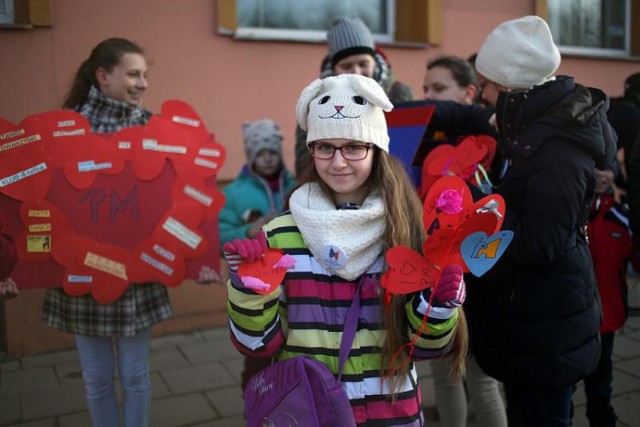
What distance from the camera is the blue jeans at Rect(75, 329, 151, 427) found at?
2.62 meters

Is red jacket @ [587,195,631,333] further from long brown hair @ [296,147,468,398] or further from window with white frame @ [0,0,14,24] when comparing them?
window with white frame @ [0,0,14,24]

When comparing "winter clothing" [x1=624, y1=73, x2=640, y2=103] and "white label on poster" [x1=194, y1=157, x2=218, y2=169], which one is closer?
"white label on poster" [x1=194, y1=157, x2=218, y2=169]

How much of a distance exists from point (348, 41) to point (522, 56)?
3.56ft

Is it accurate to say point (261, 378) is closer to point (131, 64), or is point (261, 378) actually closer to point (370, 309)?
point (370, 309)

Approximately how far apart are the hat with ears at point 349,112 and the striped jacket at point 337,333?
0.38m

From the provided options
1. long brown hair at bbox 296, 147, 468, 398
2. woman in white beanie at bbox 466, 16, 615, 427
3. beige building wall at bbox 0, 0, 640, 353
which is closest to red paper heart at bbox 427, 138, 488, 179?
woman in white beanie at bbox 466, 16, 615, 427

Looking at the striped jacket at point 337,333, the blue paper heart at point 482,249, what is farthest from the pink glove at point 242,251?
the blue paper heart at point 482,249

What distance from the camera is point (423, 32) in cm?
574

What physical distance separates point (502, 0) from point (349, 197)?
4936mm

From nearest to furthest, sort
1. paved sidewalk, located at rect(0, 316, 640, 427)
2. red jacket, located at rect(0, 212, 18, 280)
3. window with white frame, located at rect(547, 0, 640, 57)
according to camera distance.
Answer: red jacket, located at rect(0, 212, 18, 280)
paved sidewalk, located at rect(0, 316, 640, 427)
window with white frame, located at rect(547, 0, 640, 57)

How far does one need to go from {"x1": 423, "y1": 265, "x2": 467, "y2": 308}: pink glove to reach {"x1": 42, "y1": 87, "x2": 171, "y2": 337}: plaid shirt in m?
1.50

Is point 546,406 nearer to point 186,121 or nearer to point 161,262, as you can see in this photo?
point 161,262

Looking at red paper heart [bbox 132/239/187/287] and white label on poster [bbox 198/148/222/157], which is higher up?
white label on poster [bbox 198/148/222/157]

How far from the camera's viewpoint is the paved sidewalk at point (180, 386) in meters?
3.56
